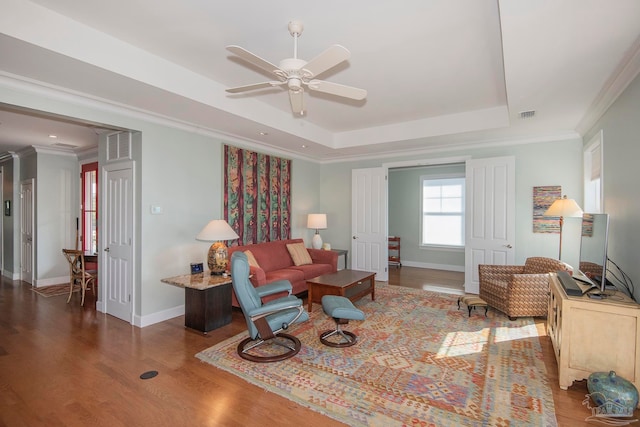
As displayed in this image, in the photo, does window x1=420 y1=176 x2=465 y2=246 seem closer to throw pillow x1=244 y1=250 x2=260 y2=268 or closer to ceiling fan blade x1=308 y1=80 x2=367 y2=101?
throw pillow x1=244 y1=250 x2=260 y2=268

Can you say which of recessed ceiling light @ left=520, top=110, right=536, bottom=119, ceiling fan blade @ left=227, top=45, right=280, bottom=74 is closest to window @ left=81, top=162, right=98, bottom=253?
ceiling fan blade @ left=227, top=45, right=280, bottom=74

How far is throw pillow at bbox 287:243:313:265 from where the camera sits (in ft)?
18.7

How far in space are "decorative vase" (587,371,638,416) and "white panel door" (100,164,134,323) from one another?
480cm

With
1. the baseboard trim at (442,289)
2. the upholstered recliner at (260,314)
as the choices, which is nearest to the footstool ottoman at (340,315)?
the upholstered recliner at (260,314)

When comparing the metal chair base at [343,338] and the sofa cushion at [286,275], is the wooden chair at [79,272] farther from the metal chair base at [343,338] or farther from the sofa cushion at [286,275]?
the metal chair base at [343,338]

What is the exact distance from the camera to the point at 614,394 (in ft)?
7.32

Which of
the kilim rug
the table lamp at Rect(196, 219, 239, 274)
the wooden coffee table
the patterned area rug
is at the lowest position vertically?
the patterned area rug

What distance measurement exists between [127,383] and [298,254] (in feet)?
11.2

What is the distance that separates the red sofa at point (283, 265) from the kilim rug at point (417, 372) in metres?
0.88

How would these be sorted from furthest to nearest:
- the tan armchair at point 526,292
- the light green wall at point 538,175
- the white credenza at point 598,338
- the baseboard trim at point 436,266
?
the baseboard trim at point 436,266
the light green wall at point 538,175
the tan armchair at point 526,292
the white credenza at point 598,338

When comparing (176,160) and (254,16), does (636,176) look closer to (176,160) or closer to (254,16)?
(254,16)

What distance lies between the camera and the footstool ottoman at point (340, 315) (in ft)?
10.8

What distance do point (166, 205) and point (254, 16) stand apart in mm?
2735

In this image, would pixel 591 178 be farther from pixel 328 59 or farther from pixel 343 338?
pixel 328 59
